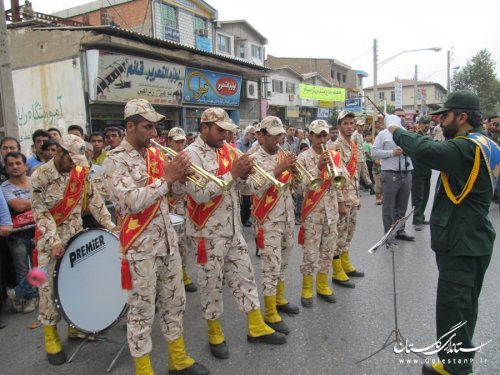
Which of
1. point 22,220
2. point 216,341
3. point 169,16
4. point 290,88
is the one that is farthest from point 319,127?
point 290,88

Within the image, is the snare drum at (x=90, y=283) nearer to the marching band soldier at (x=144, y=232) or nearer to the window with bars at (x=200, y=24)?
the marching band soldier at (x=144, y=232)

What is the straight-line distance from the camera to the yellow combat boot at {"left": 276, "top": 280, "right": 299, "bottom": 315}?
4102mm

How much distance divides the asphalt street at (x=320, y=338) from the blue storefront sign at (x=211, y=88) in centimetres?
1195

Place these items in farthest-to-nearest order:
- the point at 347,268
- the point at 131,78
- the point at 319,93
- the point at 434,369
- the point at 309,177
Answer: the point at 319,93, the point at 131,78, the point at 347,268, the point at 309,177, the point at 434,369

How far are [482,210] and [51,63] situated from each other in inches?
489

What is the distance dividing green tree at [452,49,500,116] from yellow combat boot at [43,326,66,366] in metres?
50.2

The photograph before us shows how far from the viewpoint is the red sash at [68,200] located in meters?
3.49

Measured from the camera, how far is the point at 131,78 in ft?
41.4

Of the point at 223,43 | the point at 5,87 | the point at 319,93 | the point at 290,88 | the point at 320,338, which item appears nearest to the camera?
the point at 320,338

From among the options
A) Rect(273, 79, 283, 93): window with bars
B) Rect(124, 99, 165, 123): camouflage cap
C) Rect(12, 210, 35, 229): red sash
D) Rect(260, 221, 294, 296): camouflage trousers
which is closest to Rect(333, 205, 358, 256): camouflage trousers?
Rect(260, 221, 294, 296): camouflage trousers

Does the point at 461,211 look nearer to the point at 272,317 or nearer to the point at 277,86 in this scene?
the point at 272,317

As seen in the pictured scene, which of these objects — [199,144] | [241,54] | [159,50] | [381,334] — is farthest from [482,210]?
[241,54]

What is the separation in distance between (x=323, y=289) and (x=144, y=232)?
7.96ft

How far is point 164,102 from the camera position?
14383 mm
